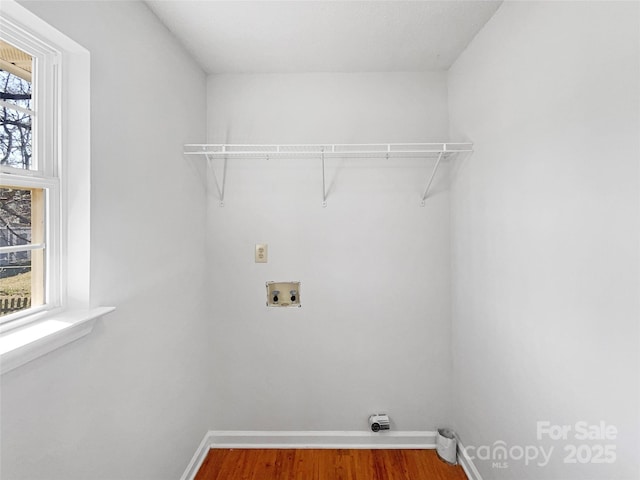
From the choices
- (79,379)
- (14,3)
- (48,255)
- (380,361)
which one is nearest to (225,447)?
(380,361)

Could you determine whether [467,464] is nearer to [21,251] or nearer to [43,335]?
[43,335]

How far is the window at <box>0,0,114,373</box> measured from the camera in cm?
90

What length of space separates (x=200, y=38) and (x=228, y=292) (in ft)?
5.05

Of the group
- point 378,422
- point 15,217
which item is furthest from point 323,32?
point 378,422

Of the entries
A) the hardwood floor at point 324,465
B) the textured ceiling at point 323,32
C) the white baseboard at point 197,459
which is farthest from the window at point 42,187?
the hardwood floor at point 324,465

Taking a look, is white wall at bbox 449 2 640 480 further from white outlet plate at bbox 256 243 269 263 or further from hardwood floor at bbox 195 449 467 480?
white outlet plate at bbox 256 243 269 263

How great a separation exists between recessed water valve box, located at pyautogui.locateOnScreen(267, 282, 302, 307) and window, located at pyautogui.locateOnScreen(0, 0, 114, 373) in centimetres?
106

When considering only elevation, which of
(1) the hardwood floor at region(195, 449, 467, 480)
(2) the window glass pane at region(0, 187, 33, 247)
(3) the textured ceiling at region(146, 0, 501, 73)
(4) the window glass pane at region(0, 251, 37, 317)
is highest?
(3) the textured ceiling at region(146, 0, 501, 73)

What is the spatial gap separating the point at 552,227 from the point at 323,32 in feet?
4.74

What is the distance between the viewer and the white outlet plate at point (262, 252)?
6.87 ft

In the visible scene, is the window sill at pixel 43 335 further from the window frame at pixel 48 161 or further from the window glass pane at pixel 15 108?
the window glass pane at pixel 15 108

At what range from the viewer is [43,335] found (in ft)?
2.87

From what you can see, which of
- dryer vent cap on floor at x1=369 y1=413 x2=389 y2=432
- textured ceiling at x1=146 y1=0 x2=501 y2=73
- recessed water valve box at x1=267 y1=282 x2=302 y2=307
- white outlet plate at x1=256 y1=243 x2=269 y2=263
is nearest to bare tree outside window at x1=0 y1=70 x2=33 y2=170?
textured ceiling at x1=146 y1=0 x2=501 y2=73

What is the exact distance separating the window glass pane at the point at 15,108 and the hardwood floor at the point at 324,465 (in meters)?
1.93
